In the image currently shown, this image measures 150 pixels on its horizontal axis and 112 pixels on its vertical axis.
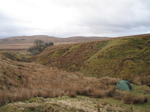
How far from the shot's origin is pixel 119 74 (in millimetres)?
22000

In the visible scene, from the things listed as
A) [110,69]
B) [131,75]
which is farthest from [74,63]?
[131,75]

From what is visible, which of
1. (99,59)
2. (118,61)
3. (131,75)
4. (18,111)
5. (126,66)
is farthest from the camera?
(99,59)

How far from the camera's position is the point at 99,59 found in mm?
28172

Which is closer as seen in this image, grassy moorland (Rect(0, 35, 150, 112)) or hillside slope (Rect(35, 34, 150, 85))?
grassy moorland (Rect(0, 35, 150, 112))

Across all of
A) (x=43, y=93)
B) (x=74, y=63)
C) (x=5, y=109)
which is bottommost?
(x=74, y=63)

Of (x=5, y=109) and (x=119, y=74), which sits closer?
(x=5, y=109)

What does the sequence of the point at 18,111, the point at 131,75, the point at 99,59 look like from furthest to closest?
the point at 99,59, the point at 131,75, the point at 18,111

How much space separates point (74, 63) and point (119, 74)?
12170 mm

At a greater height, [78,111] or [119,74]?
[78,111]

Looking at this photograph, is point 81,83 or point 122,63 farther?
point 122,63

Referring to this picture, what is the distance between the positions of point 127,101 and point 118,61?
56.8ft

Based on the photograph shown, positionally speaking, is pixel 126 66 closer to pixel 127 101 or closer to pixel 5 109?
pixel 127 101

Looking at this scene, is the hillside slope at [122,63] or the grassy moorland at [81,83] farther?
the hillside slope at [122,63]

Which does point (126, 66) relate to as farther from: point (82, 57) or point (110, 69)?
point (82, 57)
